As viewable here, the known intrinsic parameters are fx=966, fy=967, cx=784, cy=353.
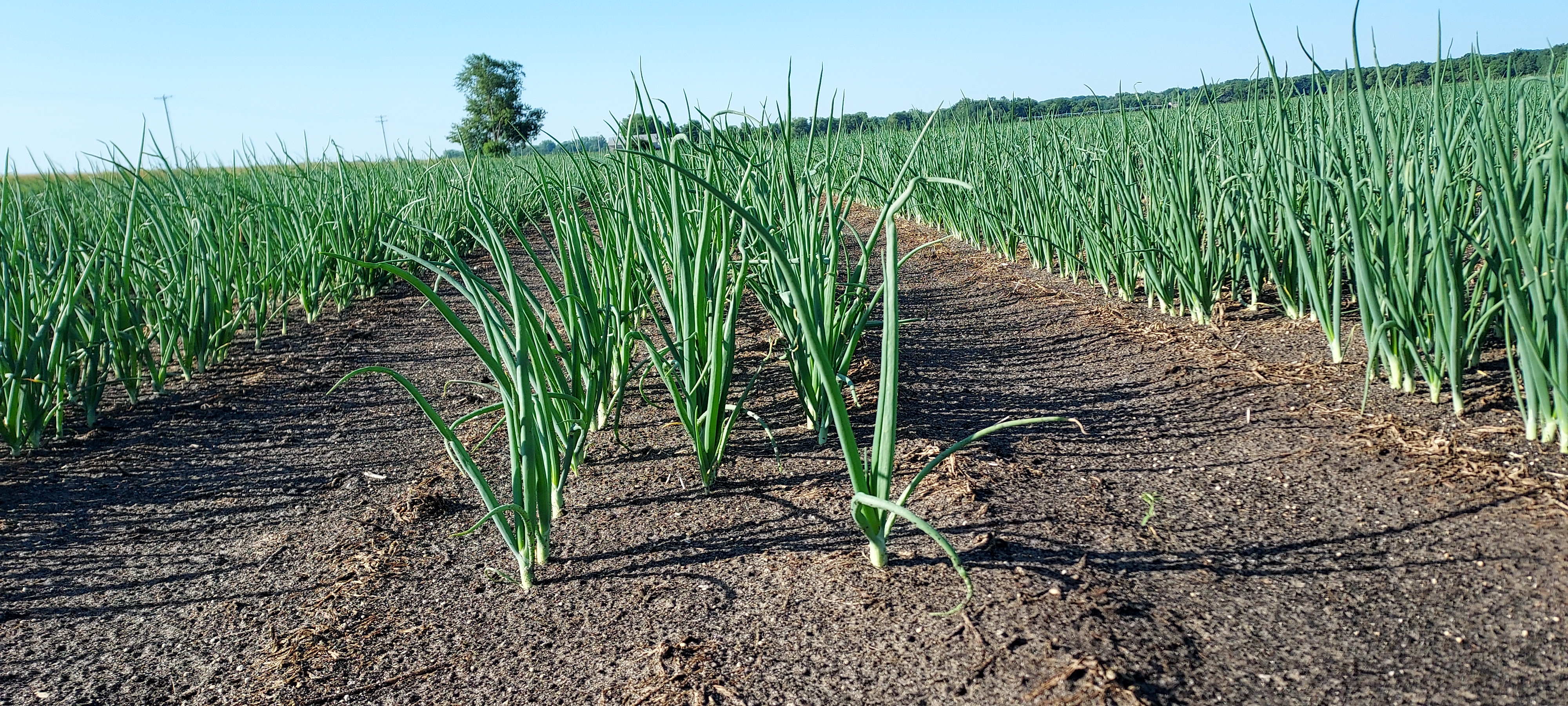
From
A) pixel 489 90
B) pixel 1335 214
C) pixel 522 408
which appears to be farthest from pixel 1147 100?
pixel 489 90

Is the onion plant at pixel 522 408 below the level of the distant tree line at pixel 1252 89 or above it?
below

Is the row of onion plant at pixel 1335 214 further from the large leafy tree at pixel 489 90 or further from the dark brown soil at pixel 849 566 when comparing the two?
the large leafy tree at pixel 489 90

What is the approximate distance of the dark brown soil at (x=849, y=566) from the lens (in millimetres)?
1205

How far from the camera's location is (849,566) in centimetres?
150

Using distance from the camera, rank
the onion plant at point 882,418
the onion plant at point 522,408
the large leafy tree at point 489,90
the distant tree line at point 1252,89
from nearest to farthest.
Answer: the onion plant at point 882,418 < the onion plant at point 522,408 < the distant tree line at point 1252,89 < the large leafy tree at point 489,90

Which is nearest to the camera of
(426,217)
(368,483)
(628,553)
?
(628,553)

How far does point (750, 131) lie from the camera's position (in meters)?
3.00

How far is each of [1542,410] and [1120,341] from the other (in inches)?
50.5

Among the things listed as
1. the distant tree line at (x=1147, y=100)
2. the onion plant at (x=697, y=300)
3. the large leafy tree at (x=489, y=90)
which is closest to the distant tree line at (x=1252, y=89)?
the distant tree line at (x=1147, y=100)

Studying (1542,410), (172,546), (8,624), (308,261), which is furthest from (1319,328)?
(308,261)

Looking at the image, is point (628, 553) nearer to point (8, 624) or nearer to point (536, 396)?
point (536, 396)

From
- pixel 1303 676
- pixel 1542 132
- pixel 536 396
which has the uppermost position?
pixel 1542 132

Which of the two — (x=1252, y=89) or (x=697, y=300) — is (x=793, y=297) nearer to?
(x=697, y=300)

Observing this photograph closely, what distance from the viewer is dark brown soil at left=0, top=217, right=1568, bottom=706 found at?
1.21m
